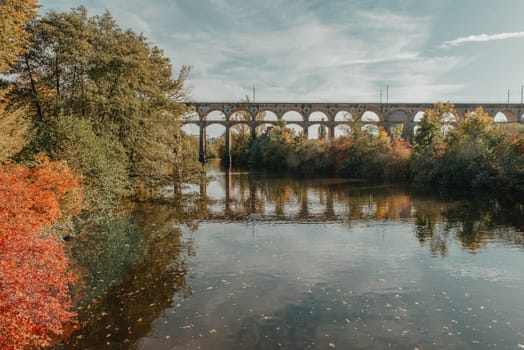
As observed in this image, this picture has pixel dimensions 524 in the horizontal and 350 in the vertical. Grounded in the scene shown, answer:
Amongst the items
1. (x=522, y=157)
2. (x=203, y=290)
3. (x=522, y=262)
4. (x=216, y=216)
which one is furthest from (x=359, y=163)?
(x=203, y=290)

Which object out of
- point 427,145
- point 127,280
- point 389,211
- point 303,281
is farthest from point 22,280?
point 427,145

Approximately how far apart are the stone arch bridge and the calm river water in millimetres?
57166

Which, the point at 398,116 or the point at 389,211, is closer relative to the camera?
the point at 389,211

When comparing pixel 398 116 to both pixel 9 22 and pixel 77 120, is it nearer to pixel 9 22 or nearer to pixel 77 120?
pixel 77 120

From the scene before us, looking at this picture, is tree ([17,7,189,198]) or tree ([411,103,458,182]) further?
tree ([411,103,458,182])

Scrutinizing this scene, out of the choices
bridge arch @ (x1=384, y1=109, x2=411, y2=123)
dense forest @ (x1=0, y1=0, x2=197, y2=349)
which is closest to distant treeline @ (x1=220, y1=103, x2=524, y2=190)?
bridge arch @ (x1=384, y1=109, x2=411, y2=123)

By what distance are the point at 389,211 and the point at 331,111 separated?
5661 cm

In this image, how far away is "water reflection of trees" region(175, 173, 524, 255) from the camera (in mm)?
19094

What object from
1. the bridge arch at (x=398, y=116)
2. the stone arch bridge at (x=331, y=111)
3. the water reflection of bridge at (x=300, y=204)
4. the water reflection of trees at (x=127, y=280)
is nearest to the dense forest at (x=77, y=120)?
the water reflection of trees at (x=127, y=280)

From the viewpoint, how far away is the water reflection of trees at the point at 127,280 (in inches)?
360

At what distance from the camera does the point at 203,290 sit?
11.7 m

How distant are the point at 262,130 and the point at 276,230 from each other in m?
71.2

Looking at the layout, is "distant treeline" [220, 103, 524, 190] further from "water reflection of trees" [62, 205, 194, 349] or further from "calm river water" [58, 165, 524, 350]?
"water reflection of trees" [62, 205, 194, 349]

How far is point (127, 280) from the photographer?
1252 cm
